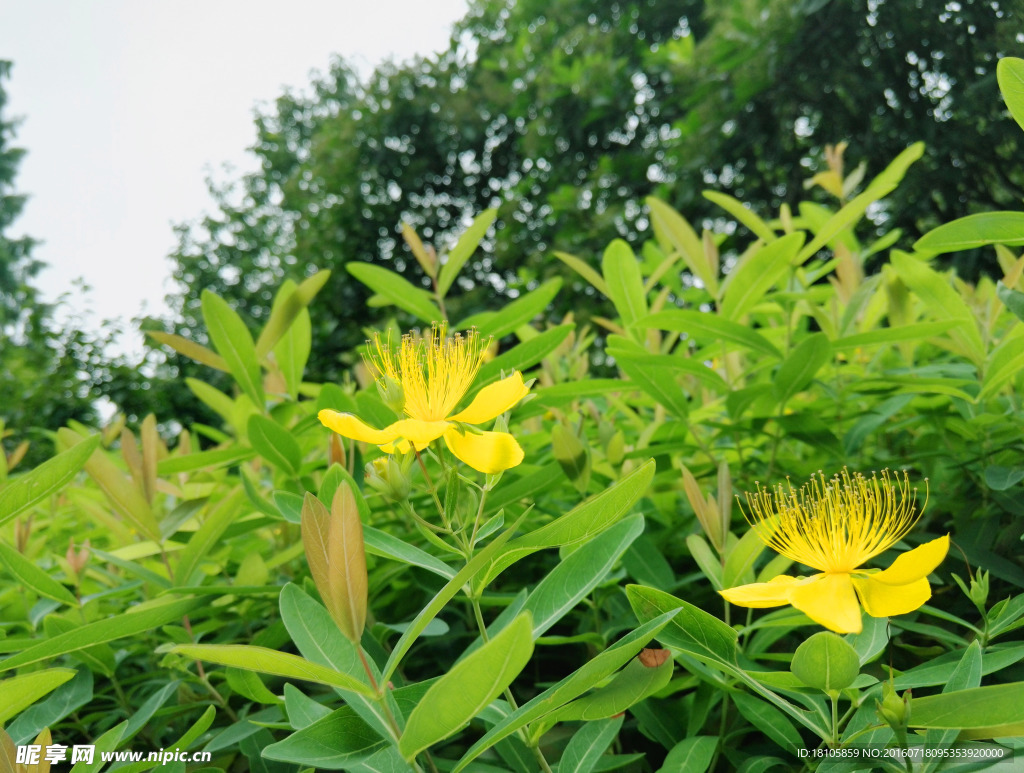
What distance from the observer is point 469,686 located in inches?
21.0

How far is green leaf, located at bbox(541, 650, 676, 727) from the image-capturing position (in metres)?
0.65

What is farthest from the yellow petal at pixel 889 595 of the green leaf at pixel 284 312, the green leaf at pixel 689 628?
the green leaf at pixel 284 312

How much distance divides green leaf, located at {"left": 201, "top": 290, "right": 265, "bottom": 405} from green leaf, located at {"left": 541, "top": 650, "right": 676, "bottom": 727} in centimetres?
72

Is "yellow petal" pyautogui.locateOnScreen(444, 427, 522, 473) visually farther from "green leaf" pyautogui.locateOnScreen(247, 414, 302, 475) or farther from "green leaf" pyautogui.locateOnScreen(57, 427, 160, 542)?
"green leaf" pyautogui.locateOnScreen(57, 427, 160, 542)

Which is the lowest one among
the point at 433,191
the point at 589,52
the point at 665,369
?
the point at 665,369

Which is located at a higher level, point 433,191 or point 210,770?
point 433,191

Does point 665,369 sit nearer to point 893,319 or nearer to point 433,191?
point 893,319

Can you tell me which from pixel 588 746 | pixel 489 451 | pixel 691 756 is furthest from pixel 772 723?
pixel 489 451

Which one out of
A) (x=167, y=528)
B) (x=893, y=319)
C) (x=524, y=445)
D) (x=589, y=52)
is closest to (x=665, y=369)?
(x=524, y=445)

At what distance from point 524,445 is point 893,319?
0.68 meters

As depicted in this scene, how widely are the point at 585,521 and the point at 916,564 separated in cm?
27

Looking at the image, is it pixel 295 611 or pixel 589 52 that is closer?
pixel 295 611

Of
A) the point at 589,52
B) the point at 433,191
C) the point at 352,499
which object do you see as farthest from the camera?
the point at 433,191

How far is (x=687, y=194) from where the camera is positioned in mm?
5078
